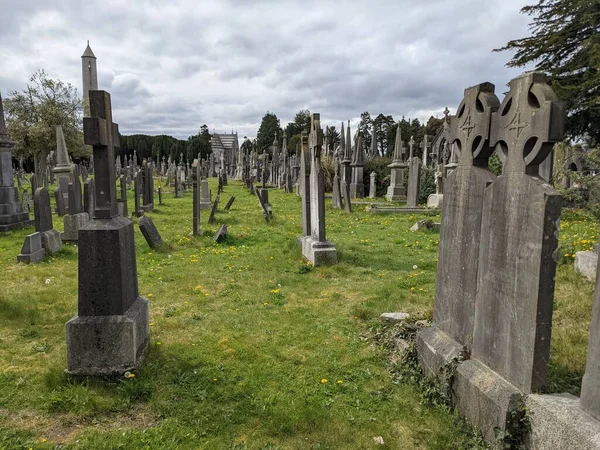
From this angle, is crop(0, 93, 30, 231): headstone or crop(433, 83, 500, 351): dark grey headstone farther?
crop(0, 93, 30, 231): headstone

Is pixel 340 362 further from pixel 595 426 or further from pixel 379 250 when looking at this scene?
pixel 379 250

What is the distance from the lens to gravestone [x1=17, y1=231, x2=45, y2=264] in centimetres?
827

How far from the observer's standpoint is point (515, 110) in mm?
2834

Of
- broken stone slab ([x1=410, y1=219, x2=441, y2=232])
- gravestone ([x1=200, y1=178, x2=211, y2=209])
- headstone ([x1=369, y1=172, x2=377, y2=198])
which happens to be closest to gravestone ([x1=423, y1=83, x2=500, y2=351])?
broken stone slab ([x1=410, y1=219, x2=441, y2=232])

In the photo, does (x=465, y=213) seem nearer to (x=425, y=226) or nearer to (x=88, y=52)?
(x=425, y=226)

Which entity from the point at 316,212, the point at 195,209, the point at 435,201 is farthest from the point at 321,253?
the point at 435,201

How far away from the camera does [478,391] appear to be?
115 inches

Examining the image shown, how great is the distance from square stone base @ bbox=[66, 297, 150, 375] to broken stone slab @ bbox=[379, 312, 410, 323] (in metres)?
2.90

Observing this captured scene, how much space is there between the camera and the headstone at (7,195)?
12.8 m

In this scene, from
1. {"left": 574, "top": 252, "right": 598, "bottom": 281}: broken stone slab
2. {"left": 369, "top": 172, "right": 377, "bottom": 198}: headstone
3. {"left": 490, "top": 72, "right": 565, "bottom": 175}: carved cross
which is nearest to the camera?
{"left": 490, "top": 72, "right": 565, "bottom": 175}: carved cross

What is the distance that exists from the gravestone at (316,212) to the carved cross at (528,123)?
5.19 meters

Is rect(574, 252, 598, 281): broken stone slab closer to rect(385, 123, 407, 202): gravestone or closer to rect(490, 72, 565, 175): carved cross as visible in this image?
rect(490, 72, 565, 175): carved cross

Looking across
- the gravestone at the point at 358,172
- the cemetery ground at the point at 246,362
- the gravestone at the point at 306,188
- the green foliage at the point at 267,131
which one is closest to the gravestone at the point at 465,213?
the cemetery ground at the point at 246,362

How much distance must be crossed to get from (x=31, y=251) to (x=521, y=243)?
8.92 meters
